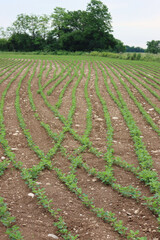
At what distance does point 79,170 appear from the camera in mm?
5113

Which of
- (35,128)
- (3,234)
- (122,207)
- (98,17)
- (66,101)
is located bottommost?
(3,234)

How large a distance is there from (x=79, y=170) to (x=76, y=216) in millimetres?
1439

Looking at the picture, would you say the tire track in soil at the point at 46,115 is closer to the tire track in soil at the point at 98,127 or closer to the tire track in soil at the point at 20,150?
the tire track in soil at the point at 20,150

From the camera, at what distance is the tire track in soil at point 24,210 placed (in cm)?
345

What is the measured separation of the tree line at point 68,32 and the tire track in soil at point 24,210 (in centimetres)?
4835

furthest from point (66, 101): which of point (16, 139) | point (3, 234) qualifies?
point (3, 234)

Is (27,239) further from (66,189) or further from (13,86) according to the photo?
(13,86)

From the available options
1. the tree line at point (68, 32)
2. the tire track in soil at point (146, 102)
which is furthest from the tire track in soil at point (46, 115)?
the tree line at point (68, 32)

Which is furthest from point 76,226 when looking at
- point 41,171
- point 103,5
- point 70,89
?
point 103,5

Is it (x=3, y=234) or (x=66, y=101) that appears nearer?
(x=3, y=234)

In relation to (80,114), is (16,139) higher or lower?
lower

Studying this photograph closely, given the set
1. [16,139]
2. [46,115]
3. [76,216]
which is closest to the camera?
[76,216]

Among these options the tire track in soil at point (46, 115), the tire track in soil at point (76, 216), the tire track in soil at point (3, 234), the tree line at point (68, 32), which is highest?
the tree line at point (68, 32)

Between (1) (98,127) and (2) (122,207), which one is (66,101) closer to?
(1) (98,127)
